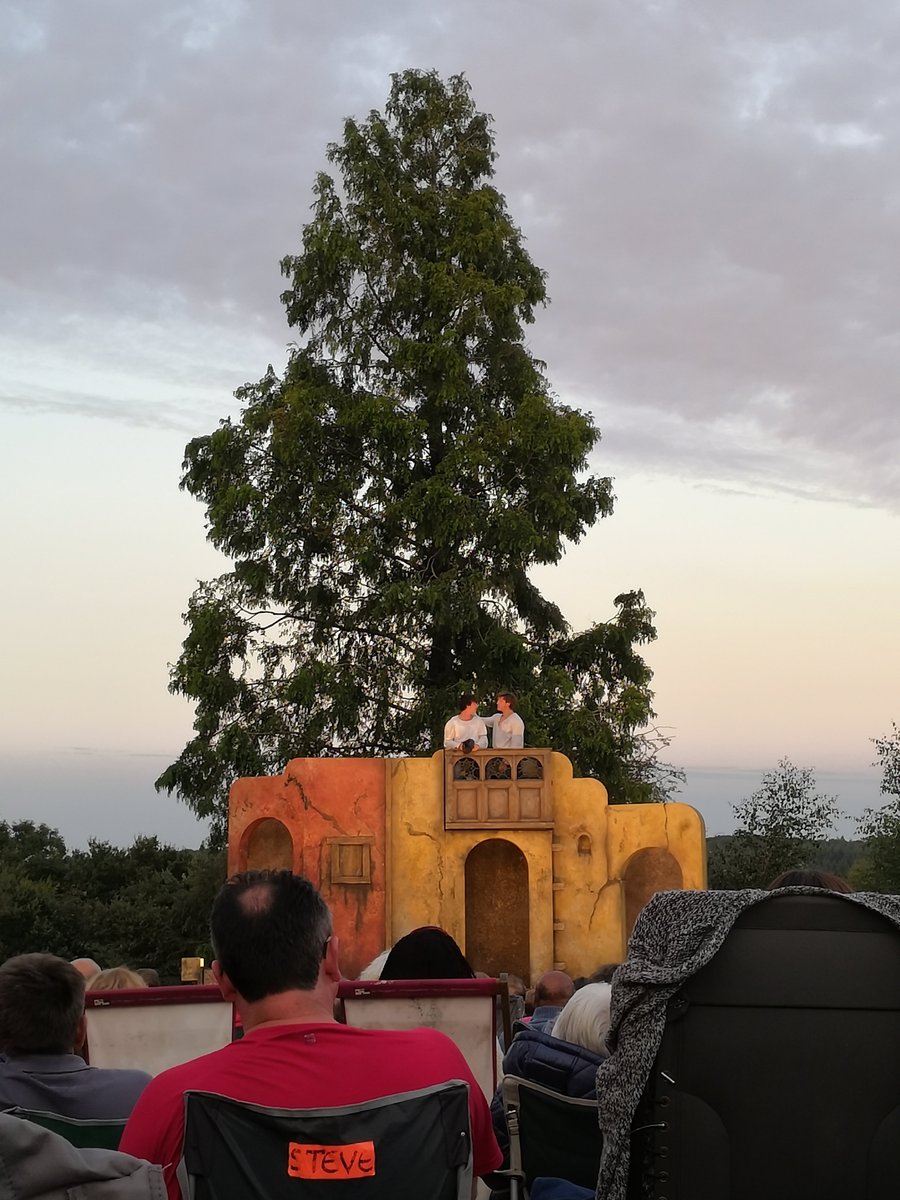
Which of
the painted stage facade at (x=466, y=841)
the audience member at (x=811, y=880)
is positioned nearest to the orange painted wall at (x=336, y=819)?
the painted stage facade at (x=466, y=841)

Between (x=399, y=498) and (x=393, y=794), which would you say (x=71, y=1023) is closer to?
(x=393, y=794)

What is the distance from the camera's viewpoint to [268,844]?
66.6 ft

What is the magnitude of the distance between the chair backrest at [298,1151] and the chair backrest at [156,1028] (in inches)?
76.5

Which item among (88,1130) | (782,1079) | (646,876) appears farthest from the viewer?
(646,876)

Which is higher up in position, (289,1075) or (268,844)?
(268,844)

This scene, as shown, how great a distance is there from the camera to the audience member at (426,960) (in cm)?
629

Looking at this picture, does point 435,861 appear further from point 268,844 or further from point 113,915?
point 113,915

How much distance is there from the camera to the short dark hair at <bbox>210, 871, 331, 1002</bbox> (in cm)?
289

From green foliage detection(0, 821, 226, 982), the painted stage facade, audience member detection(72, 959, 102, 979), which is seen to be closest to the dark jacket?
audience member detection(72, 959, 102, 979)

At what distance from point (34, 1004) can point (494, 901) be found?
16516mm

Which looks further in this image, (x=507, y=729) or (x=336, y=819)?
(x=336, y=819)

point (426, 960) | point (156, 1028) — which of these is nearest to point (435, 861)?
point (426, 960)

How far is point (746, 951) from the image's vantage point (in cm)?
346

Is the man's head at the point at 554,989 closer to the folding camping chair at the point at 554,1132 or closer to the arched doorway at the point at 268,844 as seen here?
the folding camping chair at the point at 554,1132
